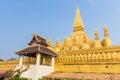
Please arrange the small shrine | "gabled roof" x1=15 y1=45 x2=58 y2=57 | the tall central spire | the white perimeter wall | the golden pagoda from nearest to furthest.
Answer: the golden pagoda < the white perimeter wall < the small shrine < "gabled roof" x1=15 y1=45 x2=58 y2=57 < the tall central spire

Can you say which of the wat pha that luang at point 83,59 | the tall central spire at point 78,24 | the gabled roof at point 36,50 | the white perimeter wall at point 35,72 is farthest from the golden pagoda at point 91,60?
the tall central spire at point 78,24

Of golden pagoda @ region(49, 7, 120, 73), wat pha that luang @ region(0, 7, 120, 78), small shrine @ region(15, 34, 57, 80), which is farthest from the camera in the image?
small shrine @ region(15, 34, 57, 80)

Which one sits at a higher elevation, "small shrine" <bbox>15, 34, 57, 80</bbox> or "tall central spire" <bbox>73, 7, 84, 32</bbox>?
"tall central spire" <bbox>73, 7, 84, 32</bbox>

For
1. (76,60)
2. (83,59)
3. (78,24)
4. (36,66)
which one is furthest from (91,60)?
(78,24)

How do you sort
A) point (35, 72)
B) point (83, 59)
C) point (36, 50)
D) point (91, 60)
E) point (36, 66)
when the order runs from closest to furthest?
point (91, 60) < point (35, 72) < point (36, 66) < point (83, 59) < point (36, 50)

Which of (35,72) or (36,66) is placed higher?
(36,66)

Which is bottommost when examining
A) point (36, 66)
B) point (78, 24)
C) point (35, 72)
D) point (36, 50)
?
point (35, 72)

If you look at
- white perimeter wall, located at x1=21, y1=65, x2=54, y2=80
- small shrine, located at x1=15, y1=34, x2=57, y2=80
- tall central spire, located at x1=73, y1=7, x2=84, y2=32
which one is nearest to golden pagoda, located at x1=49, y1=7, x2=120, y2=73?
small shrine, located at x1=15, y1=34, x2=57, y2=80

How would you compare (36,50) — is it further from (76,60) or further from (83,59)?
(83,59)

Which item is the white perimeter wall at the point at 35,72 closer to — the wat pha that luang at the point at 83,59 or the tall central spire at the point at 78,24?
the wat pha that luang at the point at 83,59

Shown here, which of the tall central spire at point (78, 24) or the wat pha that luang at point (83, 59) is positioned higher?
the tall central spire at point (78, 24)

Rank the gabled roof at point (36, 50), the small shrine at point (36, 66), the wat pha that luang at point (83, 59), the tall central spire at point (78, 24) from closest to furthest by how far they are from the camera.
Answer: the wat pha that luang at point (83, 59) < the small shrine at point (36, 66) < the gabled roof at point (36, 50) < the tall central spire at point (78, 24)

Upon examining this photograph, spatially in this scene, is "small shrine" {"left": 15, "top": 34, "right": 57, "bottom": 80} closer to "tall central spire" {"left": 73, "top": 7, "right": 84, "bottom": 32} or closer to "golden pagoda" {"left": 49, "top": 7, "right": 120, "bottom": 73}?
"golden pagoda" {"left": 49, "top": 7, "right": 120, "bottom": 73}

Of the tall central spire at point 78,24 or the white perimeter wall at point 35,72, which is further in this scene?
the tall central spire at point 78,24
